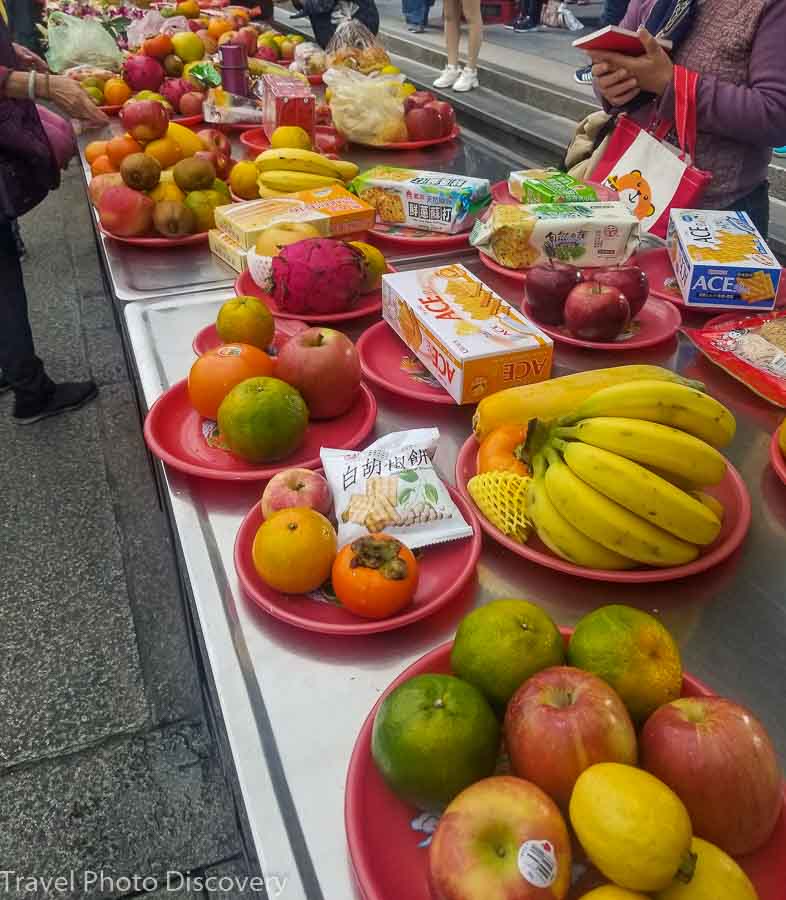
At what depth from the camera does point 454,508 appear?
3.72ft

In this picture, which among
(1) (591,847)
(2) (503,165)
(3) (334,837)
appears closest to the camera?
(1) (591,847)

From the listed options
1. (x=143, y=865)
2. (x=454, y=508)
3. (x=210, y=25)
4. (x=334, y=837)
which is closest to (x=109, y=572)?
(x=143, y=865)

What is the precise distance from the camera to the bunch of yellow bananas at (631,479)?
1.00m

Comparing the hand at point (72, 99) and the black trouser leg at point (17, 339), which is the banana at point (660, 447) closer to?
the hand at point (72, 99)

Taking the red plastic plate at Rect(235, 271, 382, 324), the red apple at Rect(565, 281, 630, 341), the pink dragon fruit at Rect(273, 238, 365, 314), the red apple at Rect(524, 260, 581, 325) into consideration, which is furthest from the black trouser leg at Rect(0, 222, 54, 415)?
the red apple at Rect(565, 281, 630, 341)

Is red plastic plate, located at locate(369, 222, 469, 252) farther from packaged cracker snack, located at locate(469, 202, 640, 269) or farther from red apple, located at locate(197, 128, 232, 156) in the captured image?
red apple, located at locate(197, 128, 232, 156)

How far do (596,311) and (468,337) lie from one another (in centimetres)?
35

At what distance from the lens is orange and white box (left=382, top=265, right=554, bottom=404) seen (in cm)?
137

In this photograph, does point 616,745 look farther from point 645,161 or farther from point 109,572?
point 109,572

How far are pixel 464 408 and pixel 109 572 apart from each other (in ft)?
5.66

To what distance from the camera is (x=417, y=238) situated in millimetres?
2201

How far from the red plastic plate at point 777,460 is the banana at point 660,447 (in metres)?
0.27

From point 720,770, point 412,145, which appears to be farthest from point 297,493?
point 412,145

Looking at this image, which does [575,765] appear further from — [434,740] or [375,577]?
[375,577]
